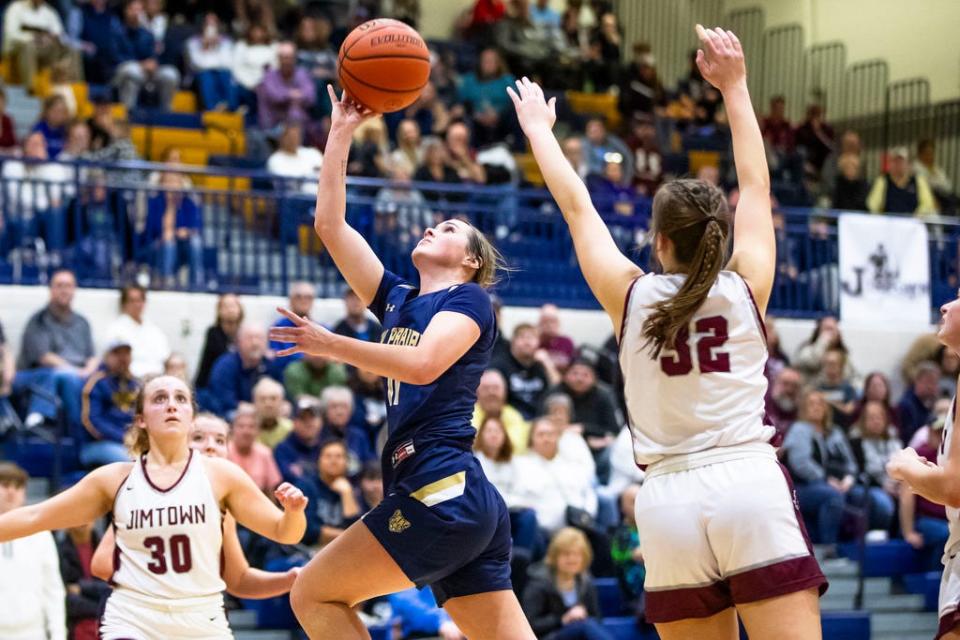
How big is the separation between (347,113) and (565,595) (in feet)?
17.3

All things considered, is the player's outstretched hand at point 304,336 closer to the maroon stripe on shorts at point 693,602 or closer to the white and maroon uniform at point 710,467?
the white and maroon uniform at point 710,467

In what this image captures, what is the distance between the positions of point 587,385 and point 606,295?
24.2ft

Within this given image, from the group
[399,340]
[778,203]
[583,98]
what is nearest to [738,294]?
[399,340]

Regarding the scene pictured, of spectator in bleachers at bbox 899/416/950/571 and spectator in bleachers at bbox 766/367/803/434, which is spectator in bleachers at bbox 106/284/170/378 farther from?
spectator in bleachers at bbox 899/416/950/571

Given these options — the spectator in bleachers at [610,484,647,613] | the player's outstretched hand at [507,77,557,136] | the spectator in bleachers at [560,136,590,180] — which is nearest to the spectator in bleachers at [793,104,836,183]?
the spectator in bleachers at [560,136,590,180]

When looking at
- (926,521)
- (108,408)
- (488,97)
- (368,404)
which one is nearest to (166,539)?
(108,408)

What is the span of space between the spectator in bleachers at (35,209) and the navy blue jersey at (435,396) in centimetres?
739

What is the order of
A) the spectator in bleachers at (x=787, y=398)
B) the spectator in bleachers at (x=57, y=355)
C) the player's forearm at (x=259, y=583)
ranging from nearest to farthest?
the player's forearm at (x=259, y=583), the spectator in bleachers at (x=57, y=355), the spectator in bleachers at (x=787, y=398)

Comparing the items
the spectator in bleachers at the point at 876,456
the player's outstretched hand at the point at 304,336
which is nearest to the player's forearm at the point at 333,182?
the player's outstretched hand at the point at 304,336

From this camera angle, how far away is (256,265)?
39.8 ft

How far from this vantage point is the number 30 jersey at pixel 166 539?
5.19 m

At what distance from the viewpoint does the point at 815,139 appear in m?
18.2

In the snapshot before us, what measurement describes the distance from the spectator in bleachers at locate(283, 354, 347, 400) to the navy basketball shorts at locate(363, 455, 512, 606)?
6427 mm

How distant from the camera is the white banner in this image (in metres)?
13.4
